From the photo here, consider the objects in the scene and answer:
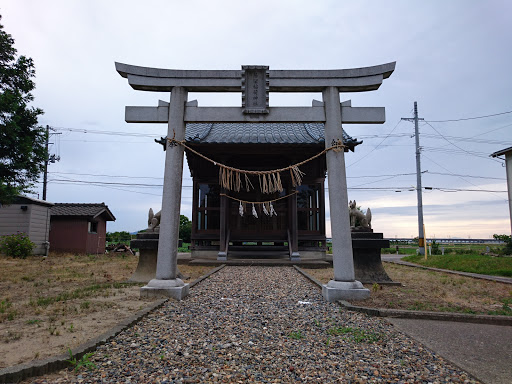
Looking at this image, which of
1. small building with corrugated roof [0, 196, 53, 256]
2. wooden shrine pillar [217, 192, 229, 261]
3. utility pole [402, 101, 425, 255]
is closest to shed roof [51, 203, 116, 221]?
small building with corrugated roof [0, 196, 53, 256]

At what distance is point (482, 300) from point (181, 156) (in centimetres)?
687

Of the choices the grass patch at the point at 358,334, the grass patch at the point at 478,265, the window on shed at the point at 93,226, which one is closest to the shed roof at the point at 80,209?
the window on shed at the point at 93,226

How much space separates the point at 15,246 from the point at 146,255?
1185 centimetres

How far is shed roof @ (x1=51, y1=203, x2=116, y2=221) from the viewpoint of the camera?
2055 centimetres

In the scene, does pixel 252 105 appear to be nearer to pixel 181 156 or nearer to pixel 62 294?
pixel 181 156

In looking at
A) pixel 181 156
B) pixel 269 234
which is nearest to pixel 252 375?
pixel 181 156

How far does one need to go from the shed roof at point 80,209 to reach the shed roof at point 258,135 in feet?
36.2

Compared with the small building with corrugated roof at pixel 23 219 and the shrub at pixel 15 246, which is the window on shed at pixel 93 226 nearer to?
the small building with corrugated roof at pixel 23 219

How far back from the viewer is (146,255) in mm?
8305

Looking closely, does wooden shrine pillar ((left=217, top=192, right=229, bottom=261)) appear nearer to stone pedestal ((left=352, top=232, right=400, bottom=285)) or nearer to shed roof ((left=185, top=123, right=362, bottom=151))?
shed roof ((left=185, top=123, right=362, bottom=151))

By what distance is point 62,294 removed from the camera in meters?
6.07

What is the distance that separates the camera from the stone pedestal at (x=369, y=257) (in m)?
7.92

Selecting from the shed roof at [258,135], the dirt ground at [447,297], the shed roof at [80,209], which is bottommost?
the dirt ground at [447,297]

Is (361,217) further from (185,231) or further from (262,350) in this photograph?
(185,231)
